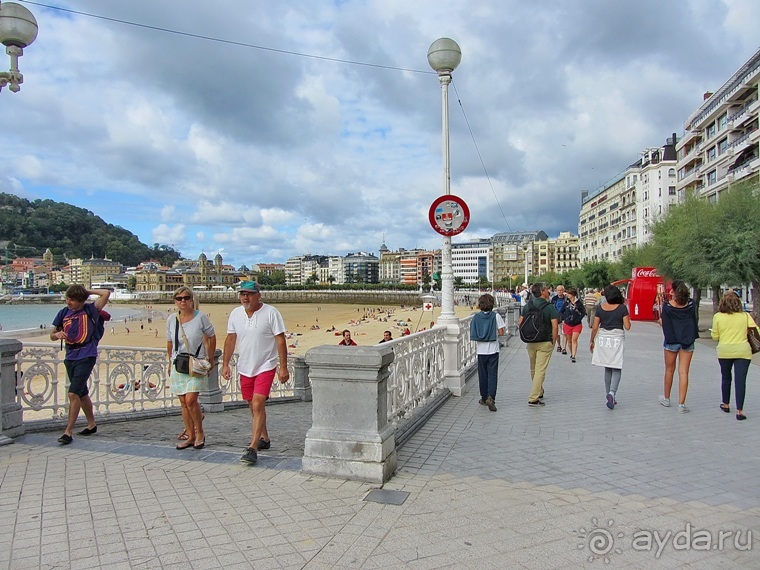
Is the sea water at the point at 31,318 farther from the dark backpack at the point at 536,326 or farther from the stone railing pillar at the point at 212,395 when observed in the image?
the dark backpack at the point at 536,326

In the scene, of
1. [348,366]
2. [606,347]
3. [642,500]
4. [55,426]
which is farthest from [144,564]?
[606,347]

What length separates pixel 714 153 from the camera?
154 ft

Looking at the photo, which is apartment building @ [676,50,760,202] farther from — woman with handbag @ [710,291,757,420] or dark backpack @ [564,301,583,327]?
woman with handbag @ [710,291,757,420]

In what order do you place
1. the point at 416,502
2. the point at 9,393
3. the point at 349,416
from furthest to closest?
the point at 9,393 < the point at 349,416 < the point at 416,502

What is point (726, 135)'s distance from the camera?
43.4 metres

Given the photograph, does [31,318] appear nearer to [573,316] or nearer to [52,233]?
[573,316]

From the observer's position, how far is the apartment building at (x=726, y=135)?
39.0 metres

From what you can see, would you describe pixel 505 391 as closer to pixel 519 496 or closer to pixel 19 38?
pixel 519 496

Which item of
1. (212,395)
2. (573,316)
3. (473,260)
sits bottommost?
(212,395)

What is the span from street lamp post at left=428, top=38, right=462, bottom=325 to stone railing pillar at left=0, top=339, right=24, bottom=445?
580 cm

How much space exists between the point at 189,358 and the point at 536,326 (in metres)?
5.08

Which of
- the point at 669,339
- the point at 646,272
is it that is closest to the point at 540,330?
the point at 669,339

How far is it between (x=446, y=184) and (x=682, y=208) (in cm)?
2619

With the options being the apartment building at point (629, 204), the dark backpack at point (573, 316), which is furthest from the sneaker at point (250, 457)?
the apartment building at point (629, 204)
